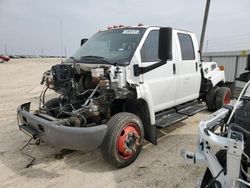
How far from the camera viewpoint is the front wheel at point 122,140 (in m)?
3.85

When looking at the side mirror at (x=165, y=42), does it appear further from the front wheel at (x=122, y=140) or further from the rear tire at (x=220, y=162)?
the rear tire at (x=220, y=162)

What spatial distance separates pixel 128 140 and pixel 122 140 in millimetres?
135

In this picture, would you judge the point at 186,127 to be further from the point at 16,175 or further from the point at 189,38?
the point at 16,175

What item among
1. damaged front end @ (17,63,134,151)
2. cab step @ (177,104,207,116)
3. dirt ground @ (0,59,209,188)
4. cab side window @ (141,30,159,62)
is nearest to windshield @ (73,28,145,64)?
cab side window @ (141,30,159,62)

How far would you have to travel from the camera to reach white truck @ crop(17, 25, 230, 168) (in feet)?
12.7

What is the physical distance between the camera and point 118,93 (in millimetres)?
4086

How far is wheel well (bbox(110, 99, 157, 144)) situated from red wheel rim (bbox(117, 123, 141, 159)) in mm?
297

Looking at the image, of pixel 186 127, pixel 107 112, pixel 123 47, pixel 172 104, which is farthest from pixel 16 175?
pixel 186 127

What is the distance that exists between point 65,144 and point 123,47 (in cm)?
201

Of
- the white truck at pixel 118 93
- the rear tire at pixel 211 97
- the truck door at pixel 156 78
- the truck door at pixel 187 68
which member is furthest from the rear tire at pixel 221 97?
the truck door at pixel 156 78

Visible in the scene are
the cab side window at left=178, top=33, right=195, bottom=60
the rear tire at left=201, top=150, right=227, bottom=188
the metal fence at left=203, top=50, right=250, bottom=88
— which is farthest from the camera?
the metal fence at left=203, top=50, right=250, bottom=88

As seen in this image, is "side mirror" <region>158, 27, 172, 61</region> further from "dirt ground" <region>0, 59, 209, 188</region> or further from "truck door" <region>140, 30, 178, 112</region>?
"dirt ground" <region>0, 59, 209, 188</region>

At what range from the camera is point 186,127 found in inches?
244

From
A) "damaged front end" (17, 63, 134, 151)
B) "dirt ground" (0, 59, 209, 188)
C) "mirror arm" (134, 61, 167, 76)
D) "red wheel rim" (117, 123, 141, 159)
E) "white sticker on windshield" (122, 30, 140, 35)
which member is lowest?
"dirt ground" (0, 59, 209, 188)
